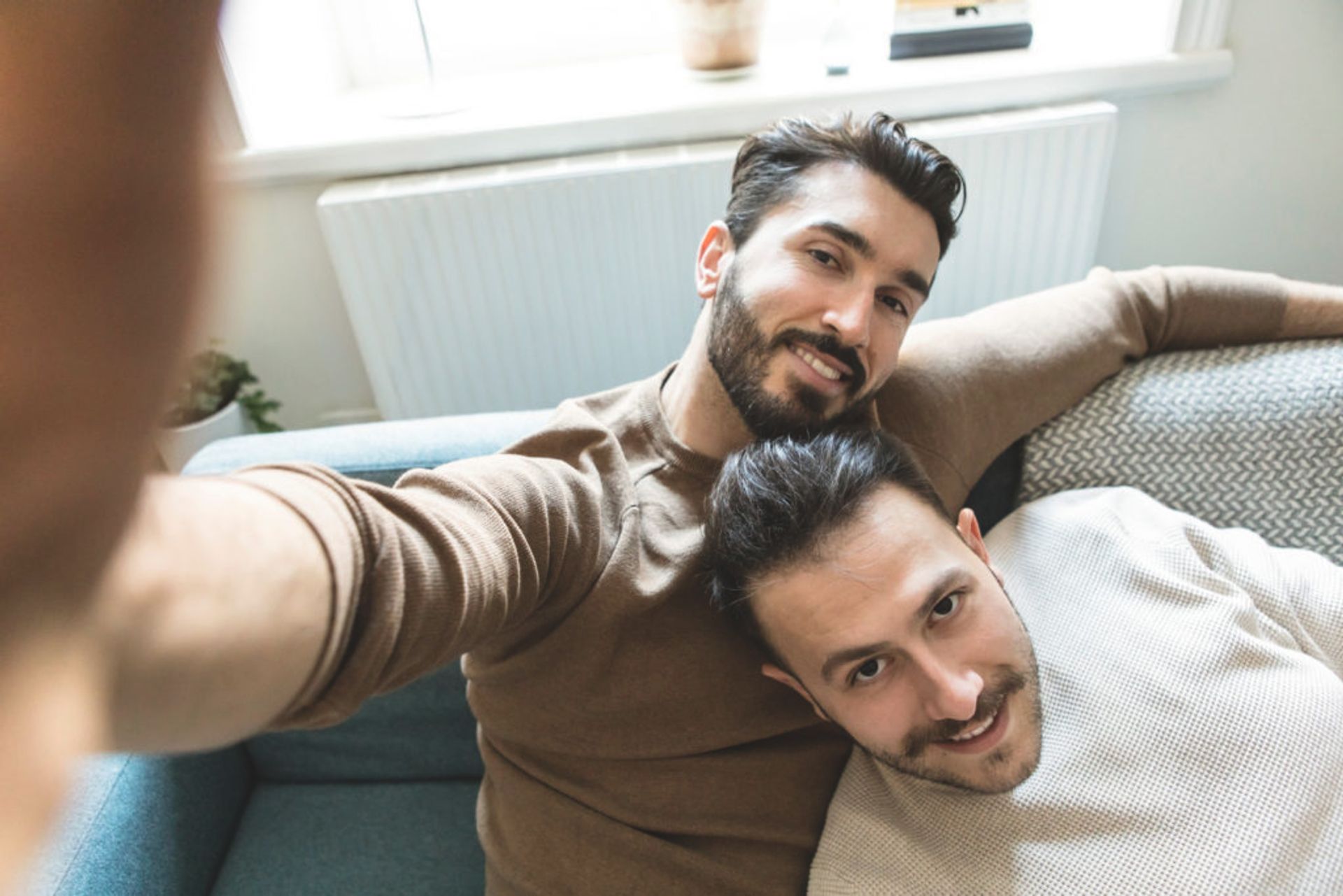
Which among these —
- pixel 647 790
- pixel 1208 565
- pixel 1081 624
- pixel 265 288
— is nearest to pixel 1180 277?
pixel 1208 565

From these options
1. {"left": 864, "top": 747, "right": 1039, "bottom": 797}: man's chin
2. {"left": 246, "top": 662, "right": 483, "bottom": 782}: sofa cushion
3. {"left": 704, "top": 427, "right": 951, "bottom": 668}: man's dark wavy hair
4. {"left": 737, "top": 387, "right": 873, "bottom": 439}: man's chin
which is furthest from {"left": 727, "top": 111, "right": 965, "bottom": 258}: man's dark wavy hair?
{"left": 246, "top": 662, "right": 483, "bottom": 782}: sofa cushion

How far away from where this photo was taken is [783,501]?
916 millimetres

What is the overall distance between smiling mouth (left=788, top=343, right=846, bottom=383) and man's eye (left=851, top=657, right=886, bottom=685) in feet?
1.18

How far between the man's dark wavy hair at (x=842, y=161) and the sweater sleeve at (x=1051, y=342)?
0.17 meters

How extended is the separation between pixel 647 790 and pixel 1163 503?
84 cm

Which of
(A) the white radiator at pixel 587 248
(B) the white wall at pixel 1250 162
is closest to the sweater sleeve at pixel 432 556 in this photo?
(A) the white radiator at pixel 587 248

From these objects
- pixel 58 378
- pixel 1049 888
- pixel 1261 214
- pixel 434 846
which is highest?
pixel 58 378

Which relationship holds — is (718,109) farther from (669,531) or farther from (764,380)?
(669,531)

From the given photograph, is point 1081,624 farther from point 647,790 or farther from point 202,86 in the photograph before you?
point 202,86

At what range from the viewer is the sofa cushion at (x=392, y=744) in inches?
50.9

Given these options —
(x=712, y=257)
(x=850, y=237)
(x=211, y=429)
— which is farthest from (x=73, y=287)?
(x=211, y=429)

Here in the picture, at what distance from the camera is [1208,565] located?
3.50 ft

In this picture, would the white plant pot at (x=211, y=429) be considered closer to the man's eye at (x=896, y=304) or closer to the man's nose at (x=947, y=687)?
the man's eye at (x=896, y=304)

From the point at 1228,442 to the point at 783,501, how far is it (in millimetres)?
733
